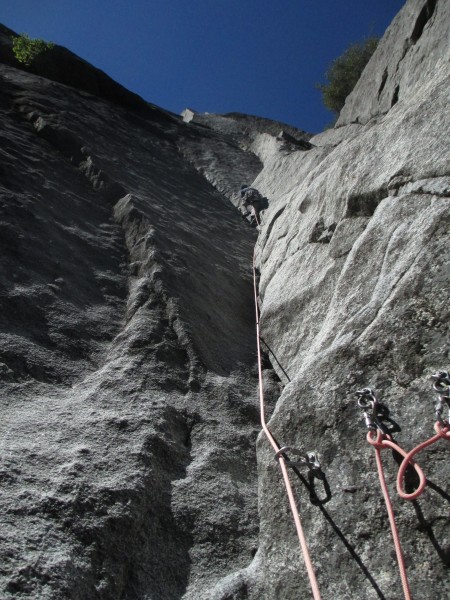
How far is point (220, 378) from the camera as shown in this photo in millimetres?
4840

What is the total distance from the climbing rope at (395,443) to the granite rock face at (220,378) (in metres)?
0.09

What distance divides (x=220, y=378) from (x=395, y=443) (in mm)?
2339

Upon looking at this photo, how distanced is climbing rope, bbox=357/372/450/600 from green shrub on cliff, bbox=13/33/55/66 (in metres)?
14.8

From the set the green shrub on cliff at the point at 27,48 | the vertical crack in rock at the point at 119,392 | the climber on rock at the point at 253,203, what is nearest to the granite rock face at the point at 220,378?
the vertical crack in rock at the point at 119,392

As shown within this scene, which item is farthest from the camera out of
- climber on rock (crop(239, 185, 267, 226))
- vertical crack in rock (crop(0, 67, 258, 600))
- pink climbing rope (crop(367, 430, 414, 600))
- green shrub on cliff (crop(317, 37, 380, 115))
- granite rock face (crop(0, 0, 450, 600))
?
green shrub on cliff (crop(317, 37, 380, 115))

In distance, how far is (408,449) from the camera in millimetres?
2635

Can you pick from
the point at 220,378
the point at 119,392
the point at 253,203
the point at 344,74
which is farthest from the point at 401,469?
the point at 344,74

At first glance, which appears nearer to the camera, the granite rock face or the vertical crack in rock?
the granite rock face

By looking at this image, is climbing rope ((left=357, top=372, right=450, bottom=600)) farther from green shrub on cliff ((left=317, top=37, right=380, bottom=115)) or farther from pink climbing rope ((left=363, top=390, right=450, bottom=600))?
green shrub on cliff ((left=317, top=37, right=380, bottom=115))

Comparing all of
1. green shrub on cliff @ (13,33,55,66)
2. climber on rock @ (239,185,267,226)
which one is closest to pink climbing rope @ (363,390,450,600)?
climber on rock @ (239,185,267,226)

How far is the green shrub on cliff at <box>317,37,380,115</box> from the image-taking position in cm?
2395

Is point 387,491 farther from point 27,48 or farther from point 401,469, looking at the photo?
point 27,48

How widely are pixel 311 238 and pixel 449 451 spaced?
351 cm

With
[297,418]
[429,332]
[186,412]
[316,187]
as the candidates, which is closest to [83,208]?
[316,187]
